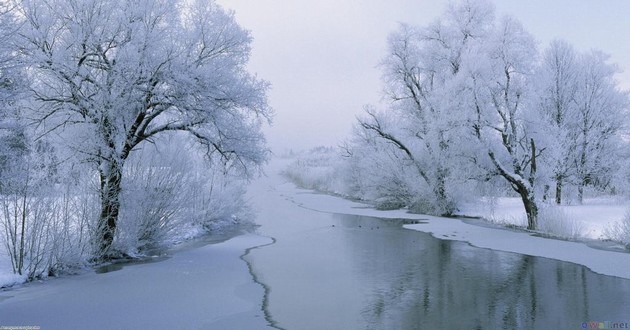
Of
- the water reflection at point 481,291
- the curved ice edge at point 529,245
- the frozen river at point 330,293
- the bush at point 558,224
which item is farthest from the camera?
the bush at point 558,224

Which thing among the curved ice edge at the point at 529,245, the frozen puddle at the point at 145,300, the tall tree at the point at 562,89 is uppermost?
the tall tree at the point at 562,89

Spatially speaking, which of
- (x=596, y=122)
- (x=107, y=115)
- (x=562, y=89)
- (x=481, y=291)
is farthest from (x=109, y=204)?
(x=596, y=122)

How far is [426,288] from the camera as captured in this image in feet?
32.8

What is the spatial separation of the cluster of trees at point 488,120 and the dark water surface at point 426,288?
6855 mm

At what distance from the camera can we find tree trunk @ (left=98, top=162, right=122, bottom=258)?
1237 centimetres

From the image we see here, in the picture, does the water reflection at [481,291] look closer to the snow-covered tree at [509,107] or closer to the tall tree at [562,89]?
the snow-covered tree at [509,107]

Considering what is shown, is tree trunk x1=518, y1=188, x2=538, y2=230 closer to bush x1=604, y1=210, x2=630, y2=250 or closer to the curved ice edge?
the curved ice edge

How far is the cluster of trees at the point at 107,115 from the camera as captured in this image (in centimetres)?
1051

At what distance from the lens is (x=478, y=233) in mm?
19047

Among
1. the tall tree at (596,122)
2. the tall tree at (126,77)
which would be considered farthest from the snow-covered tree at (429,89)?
the tall tree at (126,77)

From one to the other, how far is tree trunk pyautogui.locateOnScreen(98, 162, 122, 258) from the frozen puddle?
1.14 metres

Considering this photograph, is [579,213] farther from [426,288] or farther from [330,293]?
[330,293]

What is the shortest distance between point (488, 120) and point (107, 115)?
15703mm

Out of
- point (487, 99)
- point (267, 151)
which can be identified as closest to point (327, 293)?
point (267, 151)
